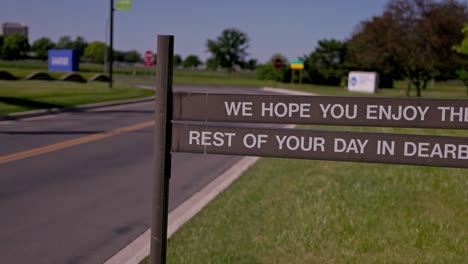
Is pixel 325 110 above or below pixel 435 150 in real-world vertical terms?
above

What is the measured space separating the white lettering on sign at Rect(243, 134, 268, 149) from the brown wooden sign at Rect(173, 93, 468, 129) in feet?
0.32

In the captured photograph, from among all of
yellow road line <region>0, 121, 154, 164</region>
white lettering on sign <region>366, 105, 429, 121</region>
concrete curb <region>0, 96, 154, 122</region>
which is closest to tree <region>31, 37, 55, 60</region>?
concrete curb <region>0, 96, 154, 122</region>

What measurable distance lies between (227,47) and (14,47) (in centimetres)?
3289

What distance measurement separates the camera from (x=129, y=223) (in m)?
7.13

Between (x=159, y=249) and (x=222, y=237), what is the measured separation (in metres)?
2.45

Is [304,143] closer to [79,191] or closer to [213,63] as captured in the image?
[79,191]

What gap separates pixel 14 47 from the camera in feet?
271

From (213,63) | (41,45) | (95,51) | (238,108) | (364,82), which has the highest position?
(41,45)

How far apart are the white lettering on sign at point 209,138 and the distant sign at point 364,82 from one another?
55.6m

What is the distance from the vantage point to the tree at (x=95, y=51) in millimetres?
121312

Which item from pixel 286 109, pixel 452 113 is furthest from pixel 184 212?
pixel 452 113

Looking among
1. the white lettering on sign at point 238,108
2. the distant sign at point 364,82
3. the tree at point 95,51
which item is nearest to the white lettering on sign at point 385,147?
the white lettering on sign at point 238,108

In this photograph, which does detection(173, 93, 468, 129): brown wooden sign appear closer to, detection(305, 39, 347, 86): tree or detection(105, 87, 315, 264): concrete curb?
detection(105, 87, 315, 264): concrete curb

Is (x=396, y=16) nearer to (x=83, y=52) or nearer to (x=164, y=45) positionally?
(x=164, y=45)
